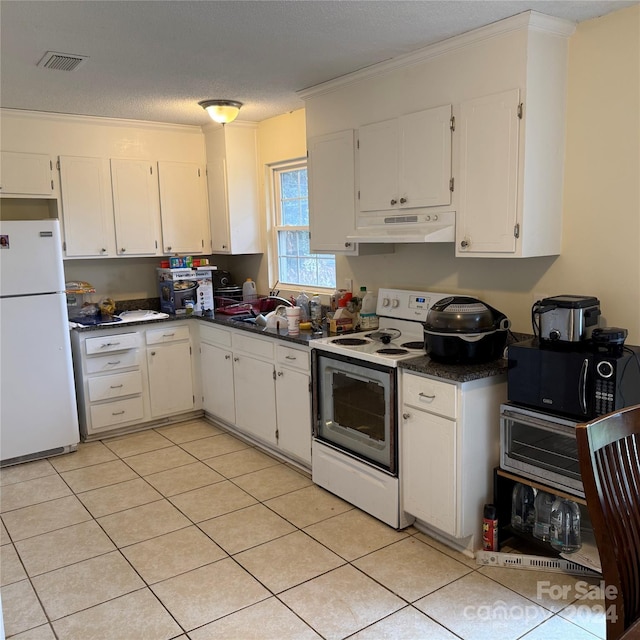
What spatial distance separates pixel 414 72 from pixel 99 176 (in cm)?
262

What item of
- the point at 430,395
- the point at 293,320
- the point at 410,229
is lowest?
the point at 430,395

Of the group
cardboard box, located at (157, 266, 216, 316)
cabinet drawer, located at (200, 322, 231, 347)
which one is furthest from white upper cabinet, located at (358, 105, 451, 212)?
cardboard box, located at (157, 266, 216, 316)

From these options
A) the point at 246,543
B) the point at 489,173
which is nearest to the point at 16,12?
the point at 489,173

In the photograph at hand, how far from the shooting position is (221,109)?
389 cm

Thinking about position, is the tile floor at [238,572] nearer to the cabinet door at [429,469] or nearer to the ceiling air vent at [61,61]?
the cabinet door at [429,469]

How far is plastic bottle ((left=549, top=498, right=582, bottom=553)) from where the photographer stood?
246cm

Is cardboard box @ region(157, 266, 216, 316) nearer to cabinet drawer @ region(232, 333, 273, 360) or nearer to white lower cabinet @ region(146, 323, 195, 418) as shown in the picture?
white lower cabinet @ region(146, 323, 195, 418)

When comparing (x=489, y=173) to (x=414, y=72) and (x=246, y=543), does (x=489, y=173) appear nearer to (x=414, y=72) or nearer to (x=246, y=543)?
(x=414, y=72)

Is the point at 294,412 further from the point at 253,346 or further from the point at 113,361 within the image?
the point at 113,361

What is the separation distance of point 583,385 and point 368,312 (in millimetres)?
1658

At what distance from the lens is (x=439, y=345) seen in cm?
271

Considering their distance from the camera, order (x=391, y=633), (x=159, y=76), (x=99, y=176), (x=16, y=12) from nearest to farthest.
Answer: (x=391, y=633) → (x=16, y=12) → (x=159, y=76) → (x=99, y=176)

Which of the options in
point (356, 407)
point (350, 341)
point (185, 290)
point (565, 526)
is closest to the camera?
point (565, 526)

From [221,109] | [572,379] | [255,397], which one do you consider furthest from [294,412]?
[221,109]
